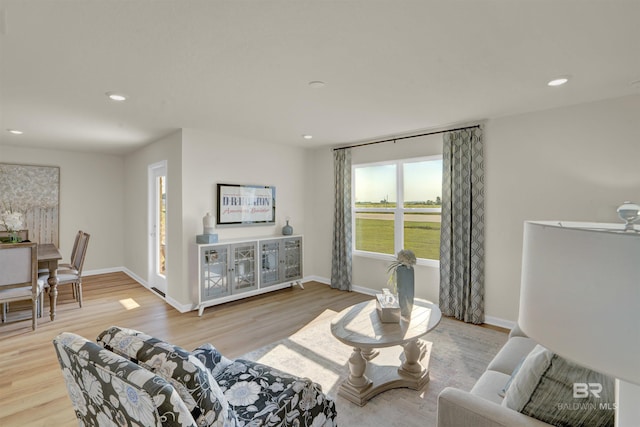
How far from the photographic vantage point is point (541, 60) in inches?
86.0

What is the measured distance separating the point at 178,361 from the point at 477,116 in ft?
12.2

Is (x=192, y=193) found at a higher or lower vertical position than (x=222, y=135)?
lower

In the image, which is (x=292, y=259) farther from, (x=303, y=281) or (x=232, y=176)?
(x=232, y=176)

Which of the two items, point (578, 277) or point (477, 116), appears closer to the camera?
point (578, 277)

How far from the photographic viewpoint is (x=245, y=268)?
14.7ft

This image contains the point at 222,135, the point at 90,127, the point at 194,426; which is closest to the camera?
the point at 194,426

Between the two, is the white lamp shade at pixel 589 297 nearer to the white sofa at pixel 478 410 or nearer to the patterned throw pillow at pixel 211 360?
the white sofa at pixel 478 410

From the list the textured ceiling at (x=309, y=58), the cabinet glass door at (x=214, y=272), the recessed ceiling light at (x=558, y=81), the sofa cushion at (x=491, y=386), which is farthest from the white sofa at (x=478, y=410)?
the cabinet glass door at (x=214, y=272)

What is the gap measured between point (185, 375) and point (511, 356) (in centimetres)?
192

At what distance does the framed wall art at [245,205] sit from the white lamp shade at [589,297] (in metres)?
4.20

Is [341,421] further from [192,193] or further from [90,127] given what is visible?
[90,127]

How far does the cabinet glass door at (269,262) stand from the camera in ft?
15.4

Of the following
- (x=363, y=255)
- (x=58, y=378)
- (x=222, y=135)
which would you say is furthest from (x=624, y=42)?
(x=58, y=378)

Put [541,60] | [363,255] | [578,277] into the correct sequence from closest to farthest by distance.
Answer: [578,277] → [541,60] → [363,255]
